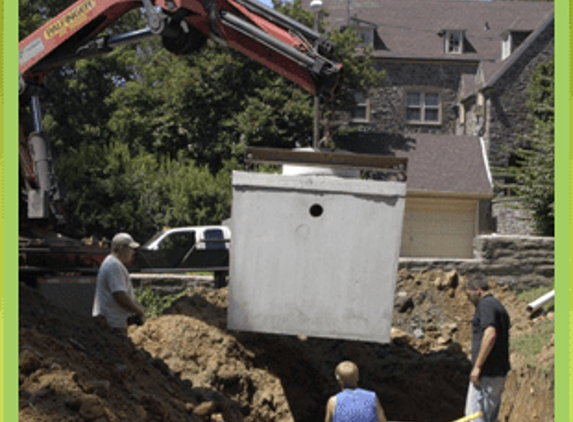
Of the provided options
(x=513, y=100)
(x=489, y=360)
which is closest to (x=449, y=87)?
(x=513, y=100)

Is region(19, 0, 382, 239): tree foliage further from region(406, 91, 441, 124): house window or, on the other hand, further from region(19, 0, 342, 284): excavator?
region(19, 0, 342, 284): excavator

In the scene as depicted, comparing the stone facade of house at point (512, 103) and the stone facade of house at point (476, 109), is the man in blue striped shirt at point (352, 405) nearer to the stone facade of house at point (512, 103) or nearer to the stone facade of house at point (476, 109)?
the stone facade of house at point (476, 109)

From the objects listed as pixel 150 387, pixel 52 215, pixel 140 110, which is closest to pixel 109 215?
pixel 140 110

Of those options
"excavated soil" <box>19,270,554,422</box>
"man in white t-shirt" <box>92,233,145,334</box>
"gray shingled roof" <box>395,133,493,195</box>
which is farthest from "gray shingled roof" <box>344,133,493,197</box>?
"man in white t-shirt" <box>92,233,145,334</box>

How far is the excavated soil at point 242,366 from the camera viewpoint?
6452 millimetres

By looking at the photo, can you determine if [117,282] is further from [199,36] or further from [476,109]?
[476,109]

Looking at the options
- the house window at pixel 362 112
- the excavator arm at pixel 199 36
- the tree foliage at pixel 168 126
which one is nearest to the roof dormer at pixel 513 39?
the house window at pixel 362 112

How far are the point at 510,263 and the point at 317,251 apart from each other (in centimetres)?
763

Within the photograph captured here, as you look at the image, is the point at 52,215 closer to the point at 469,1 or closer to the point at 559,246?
the point at 559,246

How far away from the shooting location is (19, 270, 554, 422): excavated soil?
6.45 metres

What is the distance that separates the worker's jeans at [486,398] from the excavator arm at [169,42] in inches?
161

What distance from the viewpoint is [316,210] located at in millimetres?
9164

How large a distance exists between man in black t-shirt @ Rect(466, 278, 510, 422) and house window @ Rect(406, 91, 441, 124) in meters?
28.5

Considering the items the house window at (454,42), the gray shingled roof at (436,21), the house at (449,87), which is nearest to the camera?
the house at (449,87)
